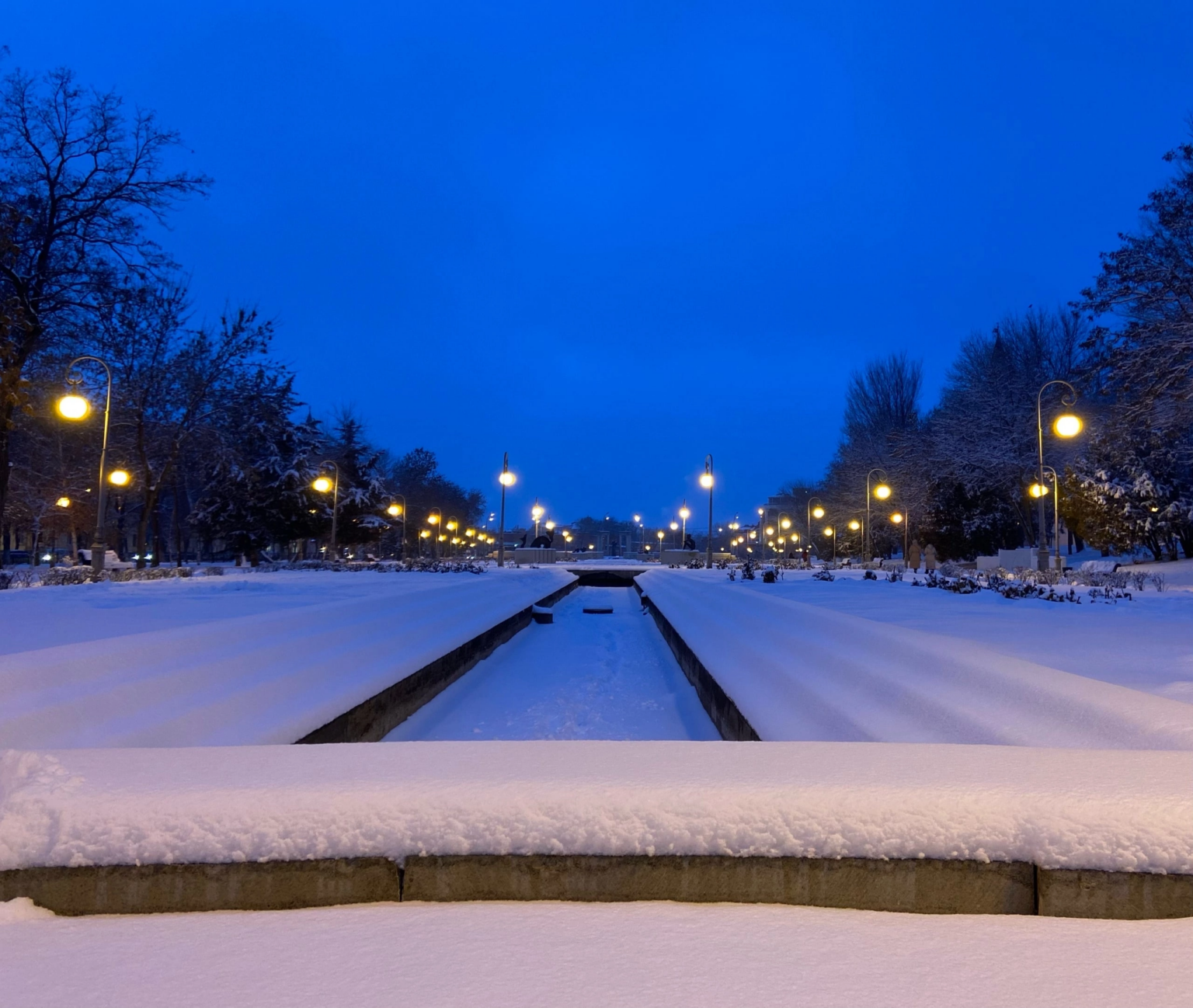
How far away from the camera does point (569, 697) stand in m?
11.0

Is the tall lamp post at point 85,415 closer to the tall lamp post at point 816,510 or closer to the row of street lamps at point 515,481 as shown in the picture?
the row of street lamps at point 515,481

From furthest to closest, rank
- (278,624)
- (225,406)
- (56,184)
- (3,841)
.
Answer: (225,406) → (56,184) → (278,624) → (3,841)

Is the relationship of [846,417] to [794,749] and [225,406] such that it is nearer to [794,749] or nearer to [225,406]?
[225,406]

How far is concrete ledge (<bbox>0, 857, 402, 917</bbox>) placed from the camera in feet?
7.91

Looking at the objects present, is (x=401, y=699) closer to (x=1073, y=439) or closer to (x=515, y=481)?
(x=515, y=481)

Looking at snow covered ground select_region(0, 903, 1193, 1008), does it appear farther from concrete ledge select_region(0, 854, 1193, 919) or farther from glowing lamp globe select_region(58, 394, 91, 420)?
glowing lamp globe select_region(58, 394, 91, 420)

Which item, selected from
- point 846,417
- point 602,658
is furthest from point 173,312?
point 846,417

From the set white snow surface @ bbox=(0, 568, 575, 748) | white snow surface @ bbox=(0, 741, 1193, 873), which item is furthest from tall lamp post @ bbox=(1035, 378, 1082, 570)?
white snow surface @ bbox=(0, 741, 1193, 873)

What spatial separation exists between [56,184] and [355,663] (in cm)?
2128

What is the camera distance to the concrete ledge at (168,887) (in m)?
2.41

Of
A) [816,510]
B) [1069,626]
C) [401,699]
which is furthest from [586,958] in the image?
[816,510]

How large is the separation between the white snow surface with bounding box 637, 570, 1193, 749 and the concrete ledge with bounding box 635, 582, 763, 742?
14 centimetres

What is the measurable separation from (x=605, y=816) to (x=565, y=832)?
0.40 ft

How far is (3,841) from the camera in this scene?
243 cm
